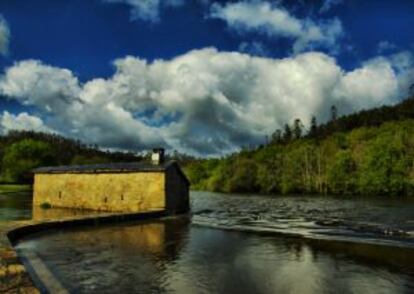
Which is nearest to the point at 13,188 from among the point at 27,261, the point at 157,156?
the point at 157,156

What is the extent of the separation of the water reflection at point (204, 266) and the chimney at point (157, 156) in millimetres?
13243

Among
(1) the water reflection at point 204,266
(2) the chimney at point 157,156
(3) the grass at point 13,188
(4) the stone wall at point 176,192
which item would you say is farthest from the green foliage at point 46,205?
(3) the grass at point 13,188

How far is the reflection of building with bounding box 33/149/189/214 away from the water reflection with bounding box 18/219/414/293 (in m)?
10.6

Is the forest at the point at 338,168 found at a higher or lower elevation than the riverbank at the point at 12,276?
higher

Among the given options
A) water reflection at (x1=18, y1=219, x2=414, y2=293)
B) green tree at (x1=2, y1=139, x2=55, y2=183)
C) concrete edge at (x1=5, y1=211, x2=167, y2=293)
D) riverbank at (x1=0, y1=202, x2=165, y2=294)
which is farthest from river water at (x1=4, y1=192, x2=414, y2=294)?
green tree at (x1=2, y1=139, x2=55, y2=183)

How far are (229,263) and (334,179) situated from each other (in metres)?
71.7

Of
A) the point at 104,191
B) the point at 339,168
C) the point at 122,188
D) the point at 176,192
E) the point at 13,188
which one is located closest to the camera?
the point at 176,192

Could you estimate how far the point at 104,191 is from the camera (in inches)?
1371

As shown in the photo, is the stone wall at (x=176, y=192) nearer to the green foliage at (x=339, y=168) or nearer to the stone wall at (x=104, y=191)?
the stone wall at (x=104, y=191)

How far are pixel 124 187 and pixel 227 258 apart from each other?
18895 millimetres

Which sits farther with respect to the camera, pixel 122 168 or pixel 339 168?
pixel 339 168

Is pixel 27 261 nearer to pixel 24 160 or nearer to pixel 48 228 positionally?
pixel 48 228

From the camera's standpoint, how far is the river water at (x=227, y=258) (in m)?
11.8

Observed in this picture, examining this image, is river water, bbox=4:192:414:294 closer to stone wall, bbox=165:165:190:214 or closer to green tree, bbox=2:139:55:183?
stone wall, bbox=165:165:190:214
